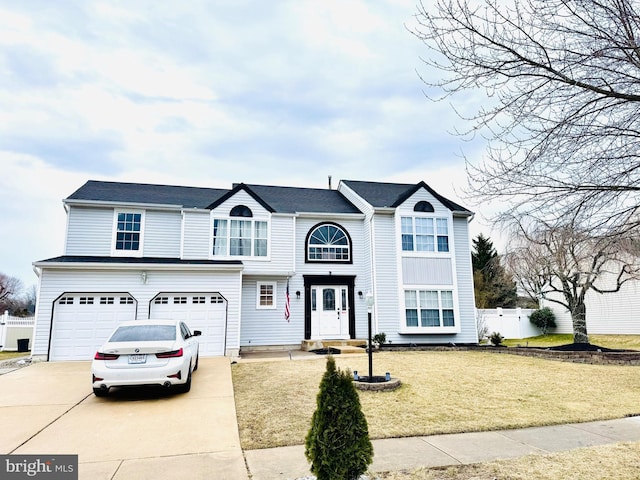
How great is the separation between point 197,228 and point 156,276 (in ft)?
10.1

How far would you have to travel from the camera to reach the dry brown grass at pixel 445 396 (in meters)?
6.06

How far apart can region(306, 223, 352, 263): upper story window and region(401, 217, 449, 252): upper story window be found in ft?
8.83

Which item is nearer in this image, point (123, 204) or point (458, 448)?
point (458, 448)

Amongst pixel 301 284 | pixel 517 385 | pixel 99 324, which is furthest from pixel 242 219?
pixel 517 385

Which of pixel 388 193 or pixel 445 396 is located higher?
pixel 388 193

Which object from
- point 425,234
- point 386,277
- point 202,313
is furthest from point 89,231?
point 425,234

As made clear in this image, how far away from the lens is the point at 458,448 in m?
5.07

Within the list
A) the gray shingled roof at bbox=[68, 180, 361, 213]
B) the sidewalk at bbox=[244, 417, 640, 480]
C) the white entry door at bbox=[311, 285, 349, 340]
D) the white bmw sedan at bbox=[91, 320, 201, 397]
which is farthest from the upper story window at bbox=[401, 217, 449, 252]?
the white bmw sedan at bbox=[91, 320, 201, 397]

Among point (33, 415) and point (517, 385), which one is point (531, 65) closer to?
point (517, 385)

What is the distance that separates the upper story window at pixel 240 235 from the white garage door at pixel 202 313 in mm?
2656

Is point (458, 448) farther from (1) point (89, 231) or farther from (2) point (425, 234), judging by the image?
(1) point (89, 231)

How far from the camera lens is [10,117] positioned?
43.3ft

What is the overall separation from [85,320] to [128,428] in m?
8.78

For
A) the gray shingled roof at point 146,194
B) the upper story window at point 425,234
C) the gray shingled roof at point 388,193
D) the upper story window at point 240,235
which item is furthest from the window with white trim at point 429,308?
the gray shingled roof at point 146,194
